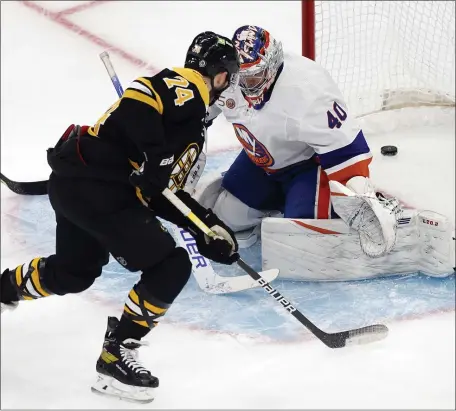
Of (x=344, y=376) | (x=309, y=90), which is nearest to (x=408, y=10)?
(x=309, y=90)

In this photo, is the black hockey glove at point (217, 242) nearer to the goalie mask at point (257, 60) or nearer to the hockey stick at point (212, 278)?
the hockey stick at point (212, 278)

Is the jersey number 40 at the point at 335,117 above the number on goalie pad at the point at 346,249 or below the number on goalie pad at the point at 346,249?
above

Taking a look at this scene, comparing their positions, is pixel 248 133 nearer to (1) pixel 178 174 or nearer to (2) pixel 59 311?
(1) pixel 178 174

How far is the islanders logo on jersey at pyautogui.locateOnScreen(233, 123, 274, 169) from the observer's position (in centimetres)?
341

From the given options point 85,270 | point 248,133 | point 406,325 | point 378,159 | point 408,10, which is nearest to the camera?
point 85,270

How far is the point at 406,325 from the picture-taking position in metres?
3.16

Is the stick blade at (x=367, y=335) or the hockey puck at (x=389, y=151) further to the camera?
the hockey puck at (x=389, y=151)

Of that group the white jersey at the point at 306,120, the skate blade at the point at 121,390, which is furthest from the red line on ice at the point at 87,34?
the skate blade at the point at 121,390

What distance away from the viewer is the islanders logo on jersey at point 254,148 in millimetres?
3410

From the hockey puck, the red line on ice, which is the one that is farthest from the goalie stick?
the red line on ice

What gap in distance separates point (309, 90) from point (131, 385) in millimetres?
1024

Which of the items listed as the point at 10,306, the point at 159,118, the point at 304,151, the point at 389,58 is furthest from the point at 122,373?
the point at 389,58

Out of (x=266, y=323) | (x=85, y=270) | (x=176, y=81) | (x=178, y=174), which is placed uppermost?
(x=176, y=81)

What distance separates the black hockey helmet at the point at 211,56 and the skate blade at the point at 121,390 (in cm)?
81
